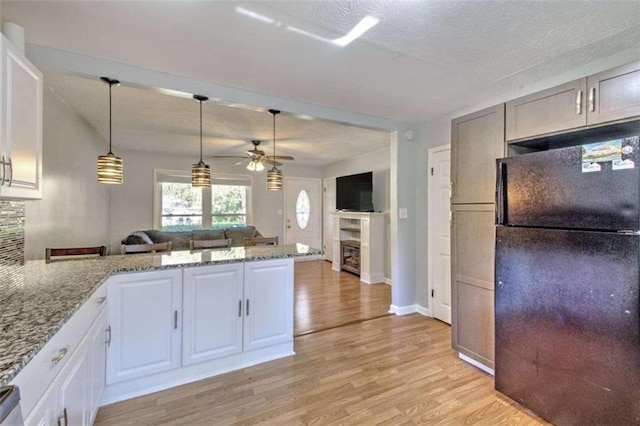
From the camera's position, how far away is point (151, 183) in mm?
6020

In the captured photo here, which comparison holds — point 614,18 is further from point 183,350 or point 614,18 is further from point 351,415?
point 183,350

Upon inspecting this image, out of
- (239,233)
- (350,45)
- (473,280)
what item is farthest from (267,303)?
(239,233)

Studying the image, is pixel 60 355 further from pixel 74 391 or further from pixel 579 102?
pixel 579 102

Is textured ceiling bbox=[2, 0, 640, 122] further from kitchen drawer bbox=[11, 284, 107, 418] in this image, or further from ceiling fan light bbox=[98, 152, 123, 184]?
kitchen drawer bbox=[11, 284, 107, 418]

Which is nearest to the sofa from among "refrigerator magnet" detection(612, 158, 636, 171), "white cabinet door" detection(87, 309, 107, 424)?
"white cabinet door" detection(87, 309, 107, 424)

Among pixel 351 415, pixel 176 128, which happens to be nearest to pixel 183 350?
pixel 351 415

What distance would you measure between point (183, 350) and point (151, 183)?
4.78m

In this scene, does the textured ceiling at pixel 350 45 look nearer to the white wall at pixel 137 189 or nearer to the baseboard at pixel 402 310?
the baseboard at pixel 402 310

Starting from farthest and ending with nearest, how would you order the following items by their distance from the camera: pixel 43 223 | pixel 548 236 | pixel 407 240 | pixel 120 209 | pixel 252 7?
1. pixel 120 209
2. pixel 407 240
3. pixel 43 223
4. pixel 548 236
5. pixel 252 7

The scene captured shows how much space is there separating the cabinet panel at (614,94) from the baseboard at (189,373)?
9.16 ft

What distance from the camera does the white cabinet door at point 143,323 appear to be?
1989 mm

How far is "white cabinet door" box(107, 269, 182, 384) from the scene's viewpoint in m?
1.99

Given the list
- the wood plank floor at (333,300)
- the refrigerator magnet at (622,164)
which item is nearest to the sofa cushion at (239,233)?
the wood plank floor at (333,300)

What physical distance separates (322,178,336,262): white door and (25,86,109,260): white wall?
457 centimetres
